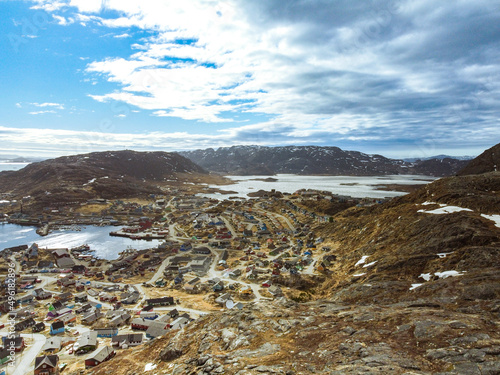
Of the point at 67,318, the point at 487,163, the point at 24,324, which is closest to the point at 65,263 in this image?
the point at 24,324

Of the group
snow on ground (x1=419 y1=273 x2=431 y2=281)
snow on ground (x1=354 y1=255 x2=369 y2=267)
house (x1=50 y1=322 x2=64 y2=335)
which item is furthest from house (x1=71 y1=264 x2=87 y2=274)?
snow on ground (x1=419 y1=273 x2=431 y2=281)

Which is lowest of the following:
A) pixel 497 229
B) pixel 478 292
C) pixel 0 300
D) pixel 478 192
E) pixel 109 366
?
pixel 0 300

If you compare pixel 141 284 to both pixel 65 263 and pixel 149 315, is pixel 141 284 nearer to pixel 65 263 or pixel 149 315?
pixel 149 315

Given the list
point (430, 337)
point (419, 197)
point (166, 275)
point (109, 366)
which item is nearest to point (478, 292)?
point (430, 337)

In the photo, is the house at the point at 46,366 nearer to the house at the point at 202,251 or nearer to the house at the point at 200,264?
the house at the point at 200,264

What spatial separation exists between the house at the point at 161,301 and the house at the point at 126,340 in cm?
884

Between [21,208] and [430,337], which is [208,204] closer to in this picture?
[21,208]

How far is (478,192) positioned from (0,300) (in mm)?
75590

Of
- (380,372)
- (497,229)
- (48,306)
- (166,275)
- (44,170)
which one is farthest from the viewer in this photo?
(44,170)

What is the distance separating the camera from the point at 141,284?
46406 millimetres

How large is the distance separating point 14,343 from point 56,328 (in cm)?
433

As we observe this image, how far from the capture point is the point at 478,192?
40.3 m

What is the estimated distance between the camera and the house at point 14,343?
87.5 feet

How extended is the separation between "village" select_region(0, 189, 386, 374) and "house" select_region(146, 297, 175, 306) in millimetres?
137
